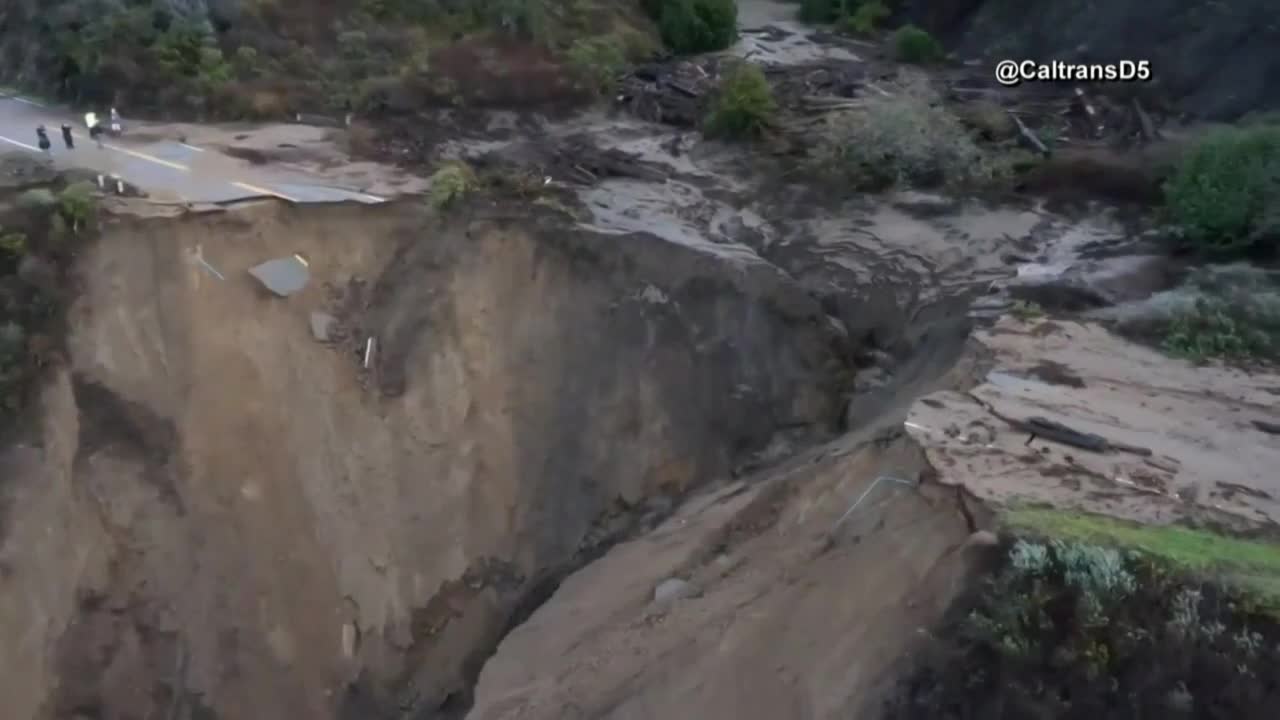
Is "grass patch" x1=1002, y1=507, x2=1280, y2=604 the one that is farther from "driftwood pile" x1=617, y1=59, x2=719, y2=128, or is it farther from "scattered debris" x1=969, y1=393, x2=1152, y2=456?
Answer: "driftwood pile" x1=617, y1=59, x2=719, y2=128

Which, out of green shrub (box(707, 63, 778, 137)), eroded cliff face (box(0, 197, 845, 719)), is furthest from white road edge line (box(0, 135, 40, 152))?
green shrub (box(707, 63, 778, 137))

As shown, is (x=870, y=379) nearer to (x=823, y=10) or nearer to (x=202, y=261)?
(x=202, y=261)

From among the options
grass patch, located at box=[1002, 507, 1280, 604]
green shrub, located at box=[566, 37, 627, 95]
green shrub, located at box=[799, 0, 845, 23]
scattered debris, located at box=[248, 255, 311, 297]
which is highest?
green shrub, located at box=[799, 0, 845, 23]

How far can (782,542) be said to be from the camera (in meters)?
10.7

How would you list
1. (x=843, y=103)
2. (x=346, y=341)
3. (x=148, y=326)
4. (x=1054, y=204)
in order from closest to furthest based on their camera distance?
(x=148, y=326) < (x=346, y=341) < (x=1054, y=204) < (x=843, y=103)

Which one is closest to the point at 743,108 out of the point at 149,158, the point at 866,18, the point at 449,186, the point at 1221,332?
the point at 449,186

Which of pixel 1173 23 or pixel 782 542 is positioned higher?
pixel 1173 23

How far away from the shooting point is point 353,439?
13570 mm

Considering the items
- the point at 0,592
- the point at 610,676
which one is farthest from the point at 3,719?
the point at 610,676

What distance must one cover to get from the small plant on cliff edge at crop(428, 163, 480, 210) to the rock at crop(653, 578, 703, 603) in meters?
5.87

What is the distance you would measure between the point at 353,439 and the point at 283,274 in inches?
86.3

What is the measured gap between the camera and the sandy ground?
30.3ft

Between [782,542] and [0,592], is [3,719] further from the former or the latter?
[782,542]

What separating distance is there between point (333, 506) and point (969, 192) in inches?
406
